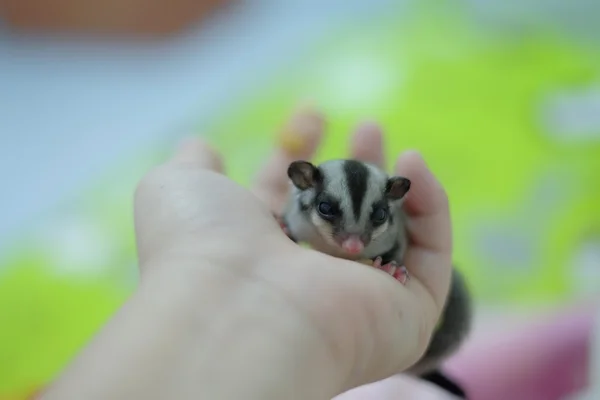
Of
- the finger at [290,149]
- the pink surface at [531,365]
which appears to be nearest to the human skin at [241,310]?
the finger at [290,149]

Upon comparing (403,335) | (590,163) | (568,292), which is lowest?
(568,292)

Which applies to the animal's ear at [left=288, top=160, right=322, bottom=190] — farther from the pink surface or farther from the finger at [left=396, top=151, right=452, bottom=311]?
the pink surface

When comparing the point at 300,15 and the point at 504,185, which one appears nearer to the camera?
the point at 504,185

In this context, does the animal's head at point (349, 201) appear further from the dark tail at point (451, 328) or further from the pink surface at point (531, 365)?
the pink surface at point (531, 365)

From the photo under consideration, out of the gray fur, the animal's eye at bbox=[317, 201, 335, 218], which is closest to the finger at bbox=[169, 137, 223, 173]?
the gray fur

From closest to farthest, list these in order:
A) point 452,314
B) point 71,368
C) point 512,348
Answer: point 71,368, point 452,314, point 512,348

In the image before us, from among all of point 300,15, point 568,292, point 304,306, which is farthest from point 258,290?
point 300,15

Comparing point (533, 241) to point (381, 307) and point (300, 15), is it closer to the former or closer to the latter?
point (381, 307)

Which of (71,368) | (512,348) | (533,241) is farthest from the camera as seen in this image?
(533,241)

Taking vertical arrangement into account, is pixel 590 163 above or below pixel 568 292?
above
